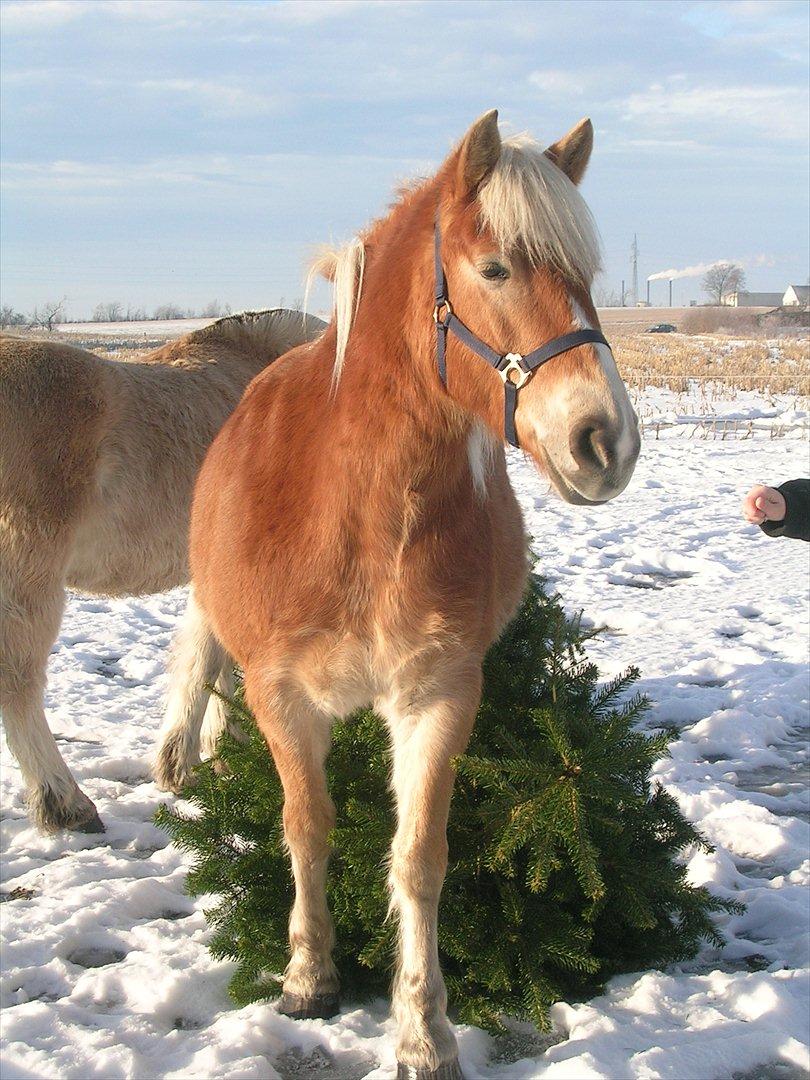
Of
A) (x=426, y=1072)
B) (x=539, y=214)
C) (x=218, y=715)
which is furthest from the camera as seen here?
(x=218, y=715)

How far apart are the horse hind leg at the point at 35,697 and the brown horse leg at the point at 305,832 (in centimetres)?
148

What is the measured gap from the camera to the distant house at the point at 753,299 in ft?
365

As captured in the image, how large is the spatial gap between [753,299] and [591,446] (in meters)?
123

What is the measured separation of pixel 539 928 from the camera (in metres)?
2.95

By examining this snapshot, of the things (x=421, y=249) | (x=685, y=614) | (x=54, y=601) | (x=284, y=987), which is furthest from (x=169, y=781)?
(x=685, y=614)

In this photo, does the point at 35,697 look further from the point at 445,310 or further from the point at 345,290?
the point at 445,310

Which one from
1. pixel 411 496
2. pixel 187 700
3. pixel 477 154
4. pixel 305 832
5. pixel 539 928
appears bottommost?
pixel 539 928

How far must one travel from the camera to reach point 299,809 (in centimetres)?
292

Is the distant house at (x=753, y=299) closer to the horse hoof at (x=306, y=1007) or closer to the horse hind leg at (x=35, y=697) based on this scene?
the horse hind leg at (x=35, y=697)

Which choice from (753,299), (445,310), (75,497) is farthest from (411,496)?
(753,299)

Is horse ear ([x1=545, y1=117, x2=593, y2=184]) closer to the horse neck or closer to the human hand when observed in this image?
the horse neck

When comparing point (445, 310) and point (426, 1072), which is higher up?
point (445, 310)

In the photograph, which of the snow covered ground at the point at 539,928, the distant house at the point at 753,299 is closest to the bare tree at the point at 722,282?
the distant house at the point at 753,299

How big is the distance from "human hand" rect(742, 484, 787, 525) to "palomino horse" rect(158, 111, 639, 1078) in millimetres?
959
